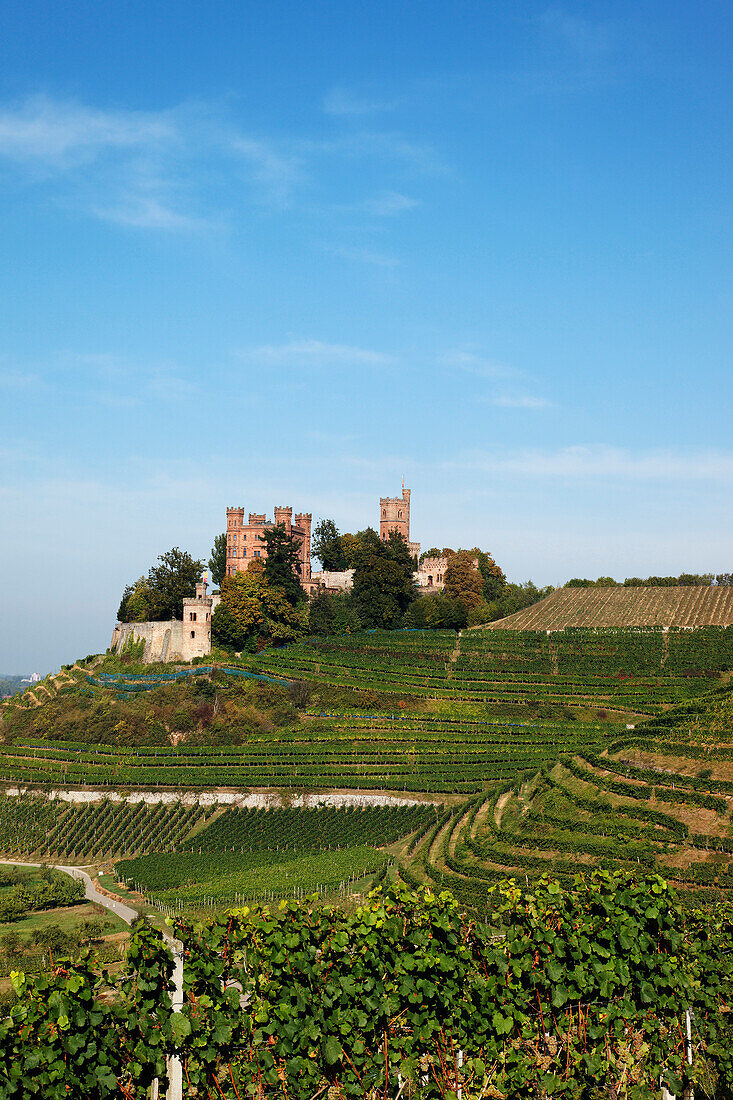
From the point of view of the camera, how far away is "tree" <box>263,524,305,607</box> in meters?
84.8

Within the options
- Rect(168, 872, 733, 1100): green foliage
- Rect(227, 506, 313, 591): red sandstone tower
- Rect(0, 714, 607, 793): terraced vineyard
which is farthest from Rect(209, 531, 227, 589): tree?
Rect(168, 872, 733, 1100): green foliage

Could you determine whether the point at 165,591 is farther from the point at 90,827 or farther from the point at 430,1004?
the point at 430,1004

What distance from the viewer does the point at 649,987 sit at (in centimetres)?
1416

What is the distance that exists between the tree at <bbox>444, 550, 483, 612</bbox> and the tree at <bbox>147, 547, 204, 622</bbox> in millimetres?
25961

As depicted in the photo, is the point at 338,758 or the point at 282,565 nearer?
the point at 338,758

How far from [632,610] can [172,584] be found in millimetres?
40446

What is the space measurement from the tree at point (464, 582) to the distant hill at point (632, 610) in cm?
637

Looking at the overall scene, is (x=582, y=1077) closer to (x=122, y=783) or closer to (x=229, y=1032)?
(x=229, y=1032)

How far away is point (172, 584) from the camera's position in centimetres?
8256

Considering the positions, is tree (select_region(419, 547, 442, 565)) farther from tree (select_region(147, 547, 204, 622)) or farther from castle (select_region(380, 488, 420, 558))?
tree (select_region(147, 547, 204, 622))

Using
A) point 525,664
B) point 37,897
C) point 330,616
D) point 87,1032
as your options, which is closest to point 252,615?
point 330,616

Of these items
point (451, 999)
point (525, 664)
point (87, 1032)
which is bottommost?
point (451, 999)

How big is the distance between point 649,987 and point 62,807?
4840 cm

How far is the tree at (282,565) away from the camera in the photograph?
84812 mm
